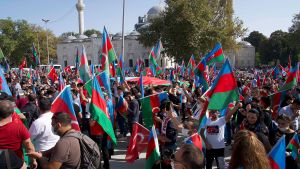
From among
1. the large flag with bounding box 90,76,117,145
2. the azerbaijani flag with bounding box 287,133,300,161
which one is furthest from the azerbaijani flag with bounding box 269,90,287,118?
the large flag with bounding box 90,76,117,145

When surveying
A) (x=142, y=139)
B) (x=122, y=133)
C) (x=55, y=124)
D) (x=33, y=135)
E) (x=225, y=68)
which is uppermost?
(x=225, y=68)

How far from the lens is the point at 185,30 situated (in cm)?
3641

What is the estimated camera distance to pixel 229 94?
5.77 metres

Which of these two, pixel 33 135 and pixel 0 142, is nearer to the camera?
pixel 0 142

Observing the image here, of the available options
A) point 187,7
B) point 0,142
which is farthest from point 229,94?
point 187,7

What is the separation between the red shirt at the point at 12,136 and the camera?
165 inches

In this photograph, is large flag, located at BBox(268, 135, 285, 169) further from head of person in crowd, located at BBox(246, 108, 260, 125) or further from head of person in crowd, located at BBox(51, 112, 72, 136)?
head of person in crowd, located at BBox(51, 112, 72, 136)

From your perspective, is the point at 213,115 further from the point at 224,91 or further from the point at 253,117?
the point at 253,117

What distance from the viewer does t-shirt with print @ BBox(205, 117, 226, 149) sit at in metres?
6.05

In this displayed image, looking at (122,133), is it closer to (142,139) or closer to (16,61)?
(142,139)

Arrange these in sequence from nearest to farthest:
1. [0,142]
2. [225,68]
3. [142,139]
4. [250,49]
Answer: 1. [0,142]
2. [225,68]
3. [142,139]
4. [250,49]

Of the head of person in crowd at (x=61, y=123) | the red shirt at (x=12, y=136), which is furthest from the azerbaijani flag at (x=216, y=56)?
the head of person in crowd at (x=61, y=123)

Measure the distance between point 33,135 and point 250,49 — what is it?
105229mm

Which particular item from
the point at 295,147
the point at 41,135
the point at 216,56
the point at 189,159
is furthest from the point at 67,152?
the point at 216,56
